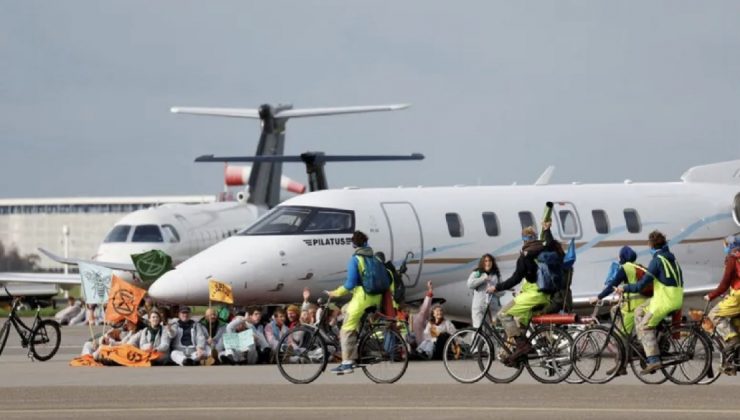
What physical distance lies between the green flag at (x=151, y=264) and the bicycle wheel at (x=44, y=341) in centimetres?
422

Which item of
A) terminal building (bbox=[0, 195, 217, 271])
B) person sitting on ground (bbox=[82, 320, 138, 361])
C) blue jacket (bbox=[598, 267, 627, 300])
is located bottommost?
person sitting on ground (bbox=[82, 320, 138, 361])

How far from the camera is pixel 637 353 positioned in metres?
20.3

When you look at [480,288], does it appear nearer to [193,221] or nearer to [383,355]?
[383,355]

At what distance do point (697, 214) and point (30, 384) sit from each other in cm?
1511

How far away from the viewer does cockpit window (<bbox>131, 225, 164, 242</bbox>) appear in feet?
153

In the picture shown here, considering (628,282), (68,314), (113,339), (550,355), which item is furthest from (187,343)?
(68,314)

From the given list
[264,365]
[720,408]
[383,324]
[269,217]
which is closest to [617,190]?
[269,217]

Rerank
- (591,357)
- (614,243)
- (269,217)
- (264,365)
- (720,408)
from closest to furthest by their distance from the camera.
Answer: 1. (720,408)
2. (591,357)
3. (264,365)
4. (269,217)
5. (614,243)

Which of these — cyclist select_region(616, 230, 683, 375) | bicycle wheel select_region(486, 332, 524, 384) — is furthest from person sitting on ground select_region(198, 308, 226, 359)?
cyclist select_region(616, 230, 683, 375)

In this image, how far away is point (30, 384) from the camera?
69.8 feet

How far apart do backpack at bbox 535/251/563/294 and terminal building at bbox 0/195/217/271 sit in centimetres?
15506

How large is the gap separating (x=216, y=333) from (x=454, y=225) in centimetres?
523

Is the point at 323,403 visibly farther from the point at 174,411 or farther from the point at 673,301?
the point at 673,301

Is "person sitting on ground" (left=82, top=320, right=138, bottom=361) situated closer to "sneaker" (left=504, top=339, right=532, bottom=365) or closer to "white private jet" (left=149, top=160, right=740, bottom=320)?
"white private jet" (left=149, top=160, right=740, bottom=320)
